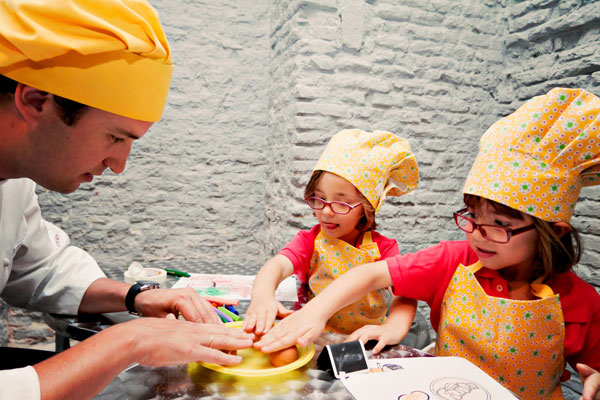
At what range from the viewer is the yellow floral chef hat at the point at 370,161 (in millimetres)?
1720

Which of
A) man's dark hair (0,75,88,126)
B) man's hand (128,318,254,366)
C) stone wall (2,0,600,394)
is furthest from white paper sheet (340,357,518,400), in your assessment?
stone wall (2,0,600,394)

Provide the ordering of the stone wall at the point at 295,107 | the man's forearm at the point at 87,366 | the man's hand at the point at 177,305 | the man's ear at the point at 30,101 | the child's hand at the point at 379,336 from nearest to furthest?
the man's forearm at the point at 87,366, the man's ear at the point at 30,101, the child's hand at the point at 379,336, the man's hand at the point at 177,305, the stone wall at the point at 295,107

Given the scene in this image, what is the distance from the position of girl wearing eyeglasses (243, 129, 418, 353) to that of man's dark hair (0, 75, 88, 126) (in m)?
0.87

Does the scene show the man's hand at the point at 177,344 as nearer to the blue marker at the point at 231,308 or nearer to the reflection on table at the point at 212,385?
the reflection on table at the point at 212,385

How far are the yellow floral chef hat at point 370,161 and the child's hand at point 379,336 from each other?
678 mm

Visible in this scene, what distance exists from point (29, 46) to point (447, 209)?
3358mm

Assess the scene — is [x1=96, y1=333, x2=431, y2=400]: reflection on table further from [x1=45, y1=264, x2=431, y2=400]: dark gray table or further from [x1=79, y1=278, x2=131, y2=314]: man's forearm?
[x1=79, y1=278, x2=131, y2=314]: man's forearm

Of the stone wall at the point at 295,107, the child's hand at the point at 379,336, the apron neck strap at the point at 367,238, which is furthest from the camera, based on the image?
the stone wall at the point at 295,107

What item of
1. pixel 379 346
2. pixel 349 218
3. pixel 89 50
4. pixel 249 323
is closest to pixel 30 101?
pixel 89 50

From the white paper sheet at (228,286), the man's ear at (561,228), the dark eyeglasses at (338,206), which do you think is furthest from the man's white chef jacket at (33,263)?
the man's ear at (561,228)

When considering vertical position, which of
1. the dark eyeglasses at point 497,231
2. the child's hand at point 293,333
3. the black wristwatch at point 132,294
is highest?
the dark eyeglasses at point 497,231

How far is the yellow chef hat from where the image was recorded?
0.91 m

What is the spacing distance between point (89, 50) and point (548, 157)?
4.43ft

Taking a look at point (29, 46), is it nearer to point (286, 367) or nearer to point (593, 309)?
point (286, 367)
